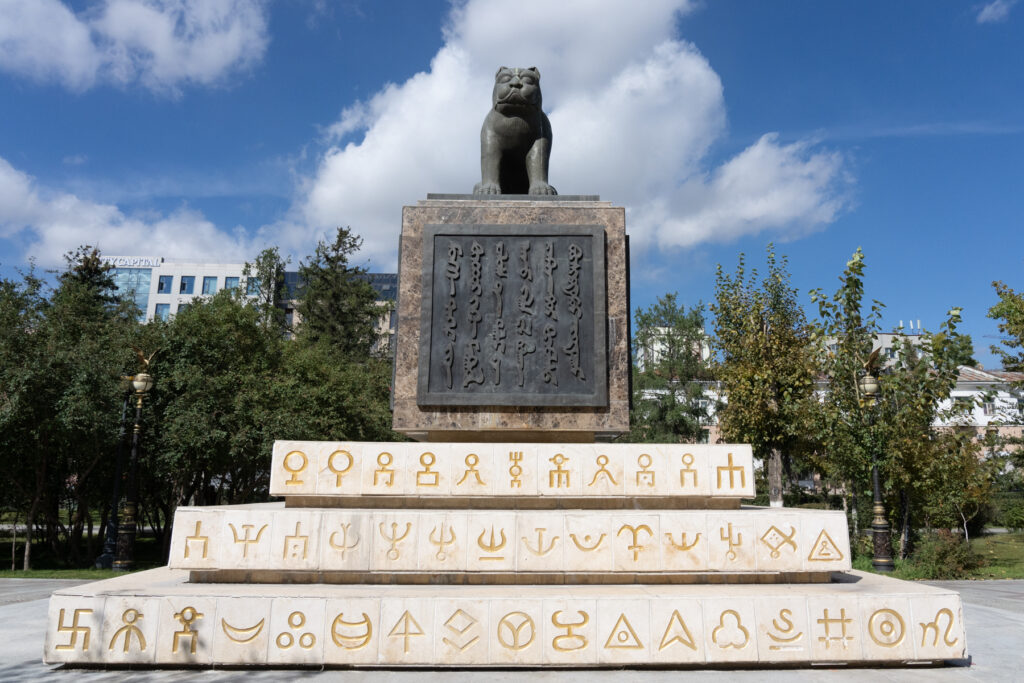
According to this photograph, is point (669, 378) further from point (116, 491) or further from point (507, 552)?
point (507, 552)

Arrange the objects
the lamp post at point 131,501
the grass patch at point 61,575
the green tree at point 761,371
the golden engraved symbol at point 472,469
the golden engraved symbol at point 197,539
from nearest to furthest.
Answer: the golden engraved symbol at point 197,539, the golden engraved symbol at point 472,469, the lamp post at point 131,501, the grass patch at point 61,575, the green tree at point 761,371

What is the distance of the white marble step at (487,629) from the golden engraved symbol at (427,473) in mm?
1244

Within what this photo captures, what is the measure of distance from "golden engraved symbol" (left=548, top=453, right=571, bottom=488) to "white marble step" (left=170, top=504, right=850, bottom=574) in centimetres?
48

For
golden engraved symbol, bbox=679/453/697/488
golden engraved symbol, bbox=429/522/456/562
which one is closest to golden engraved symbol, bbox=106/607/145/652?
golden engraved symbol, bbox=429/522/456/562

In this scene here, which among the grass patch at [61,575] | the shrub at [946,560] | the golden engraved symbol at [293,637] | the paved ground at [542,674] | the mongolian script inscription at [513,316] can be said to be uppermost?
the mongolian script inscription at [513,316]

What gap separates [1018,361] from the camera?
1934 centimetres

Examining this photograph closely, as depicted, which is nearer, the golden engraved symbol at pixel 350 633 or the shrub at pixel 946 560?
the golden engraved symbol at pixel 350 633

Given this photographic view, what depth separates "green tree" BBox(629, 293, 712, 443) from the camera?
34.2 m

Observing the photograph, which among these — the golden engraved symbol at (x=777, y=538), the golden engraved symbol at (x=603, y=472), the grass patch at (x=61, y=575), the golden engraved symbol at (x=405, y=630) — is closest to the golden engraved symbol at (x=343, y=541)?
the golden engraved symbol at (x=405, y=630)

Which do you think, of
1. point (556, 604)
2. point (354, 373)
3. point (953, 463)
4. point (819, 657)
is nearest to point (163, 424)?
point (354, 373)

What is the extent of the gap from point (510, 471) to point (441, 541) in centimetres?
100

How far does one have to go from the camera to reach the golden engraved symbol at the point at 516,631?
5000mm

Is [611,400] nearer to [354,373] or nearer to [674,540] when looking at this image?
[674,540]

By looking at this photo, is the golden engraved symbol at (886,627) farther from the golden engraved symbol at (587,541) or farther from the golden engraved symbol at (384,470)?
the golden engraved symbol at (384,470)
